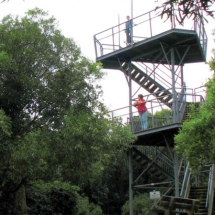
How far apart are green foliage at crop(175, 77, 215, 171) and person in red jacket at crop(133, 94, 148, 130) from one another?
3.82m

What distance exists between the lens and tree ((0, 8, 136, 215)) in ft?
47.6

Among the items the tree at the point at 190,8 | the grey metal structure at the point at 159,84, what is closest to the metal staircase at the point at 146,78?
the grey metal structure at the point at 159,84

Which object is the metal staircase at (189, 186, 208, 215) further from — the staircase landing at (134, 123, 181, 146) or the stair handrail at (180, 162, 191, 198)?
the staircase landing at (134, 123, 181, 146)

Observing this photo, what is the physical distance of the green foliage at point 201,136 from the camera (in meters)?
15.0

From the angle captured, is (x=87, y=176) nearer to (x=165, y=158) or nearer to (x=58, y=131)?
(x=58, y=131)

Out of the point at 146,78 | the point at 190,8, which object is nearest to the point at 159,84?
the point at 146,78

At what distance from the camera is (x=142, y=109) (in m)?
19.5

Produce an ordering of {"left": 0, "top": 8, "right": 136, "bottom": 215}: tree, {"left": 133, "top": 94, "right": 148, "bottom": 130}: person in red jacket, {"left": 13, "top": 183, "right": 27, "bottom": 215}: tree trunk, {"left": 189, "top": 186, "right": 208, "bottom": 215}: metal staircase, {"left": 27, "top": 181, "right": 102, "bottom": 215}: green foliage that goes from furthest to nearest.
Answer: {"left": 27, "top": 181, "right": 102, "bottom": 215}: green foliage < {"left": 133, "top": 94, "right": 148, "bottom": 130}: person in red jacket < {"left": 189, "top": 186, "right": 208, "bottom": 215}: metal staircase < {"left": 13, "top": 183, "right": 27, "bottom": 215}: tree trunk < {"left": 0, "top": 8, "right": 136, "bottom": 215}: tree

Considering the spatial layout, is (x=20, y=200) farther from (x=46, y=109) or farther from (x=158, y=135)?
(x=158, y=135)

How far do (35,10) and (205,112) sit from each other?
21.9 ft

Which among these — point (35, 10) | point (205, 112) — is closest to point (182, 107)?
point (205, 112)

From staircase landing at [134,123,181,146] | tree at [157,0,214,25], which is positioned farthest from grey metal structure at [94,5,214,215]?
tree at [157,0,214,25]

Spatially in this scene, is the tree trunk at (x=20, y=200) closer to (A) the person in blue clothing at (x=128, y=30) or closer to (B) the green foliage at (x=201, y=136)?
(B) the green foliage at (x=201, y=136)

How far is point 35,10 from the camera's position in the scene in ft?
54.2
